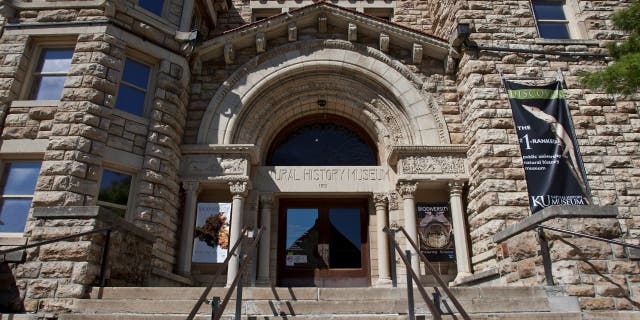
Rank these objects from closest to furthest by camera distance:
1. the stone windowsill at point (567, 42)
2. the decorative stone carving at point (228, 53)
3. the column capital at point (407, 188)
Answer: the column capital at point (407, 188) < the stone windowsill at point (567, 42) < the decorative stone carving at point (228, 53)

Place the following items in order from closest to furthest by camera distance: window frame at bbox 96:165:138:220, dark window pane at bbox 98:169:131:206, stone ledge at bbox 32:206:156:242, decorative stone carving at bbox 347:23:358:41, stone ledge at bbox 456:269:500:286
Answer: stone ledge at bbox 32:206:156:242
stone ledge at bbox 456:269:500:286
window frame at bbox 96:165:138:220
dark window pane at bbox 98:169:131:206
decorative stone carving at bbox 347:23:358:41

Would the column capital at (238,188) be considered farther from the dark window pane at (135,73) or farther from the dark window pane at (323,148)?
the dark window pane at (135,73)

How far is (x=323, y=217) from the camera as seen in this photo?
11.7 m

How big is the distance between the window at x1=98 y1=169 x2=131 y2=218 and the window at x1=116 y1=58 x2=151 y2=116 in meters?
1.61

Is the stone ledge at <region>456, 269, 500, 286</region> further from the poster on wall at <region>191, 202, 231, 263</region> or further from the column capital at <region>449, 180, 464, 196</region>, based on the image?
the poster on wall at <region>191, 202, 231, 263</region>

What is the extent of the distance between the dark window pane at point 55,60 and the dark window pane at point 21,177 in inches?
92.2

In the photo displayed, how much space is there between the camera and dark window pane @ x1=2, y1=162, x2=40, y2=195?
8.92 meters

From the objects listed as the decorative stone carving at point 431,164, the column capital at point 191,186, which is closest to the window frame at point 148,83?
the column capital at point 191,186

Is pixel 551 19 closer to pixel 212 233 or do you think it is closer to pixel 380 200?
pixel 380 200

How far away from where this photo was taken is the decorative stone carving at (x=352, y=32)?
11914mm

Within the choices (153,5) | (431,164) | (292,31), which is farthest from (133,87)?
(431,164)

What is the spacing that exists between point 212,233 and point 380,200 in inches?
171

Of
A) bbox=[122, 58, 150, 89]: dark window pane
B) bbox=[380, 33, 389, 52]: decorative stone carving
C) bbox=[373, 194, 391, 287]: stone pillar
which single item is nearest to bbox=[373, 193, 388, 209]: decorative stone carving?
bbox=[373, 194, 391, 287]: stone pillar

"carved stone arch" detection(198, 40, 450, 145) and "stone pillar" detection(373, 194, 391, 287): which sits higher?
"carved stone arch" detection(198, 40, 450, 145)
